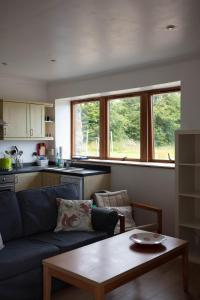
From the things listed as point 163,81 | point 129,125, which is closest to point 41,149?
point 129,125

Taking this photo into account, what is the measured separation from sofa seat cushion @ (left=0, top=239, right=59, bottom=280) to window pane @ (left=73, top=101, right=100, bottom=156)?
2947 millimetres

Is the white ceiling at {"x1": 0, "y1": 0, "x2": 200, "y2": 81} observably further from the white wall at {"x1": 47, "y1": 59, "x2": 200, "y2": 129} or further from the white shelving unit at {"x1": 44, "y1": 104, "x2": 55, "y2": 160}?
the white shelving unit at {"x1": 44, "y1": 104, "x2": 55, "y2": 160}

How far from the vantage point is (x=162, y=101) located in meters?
4.89

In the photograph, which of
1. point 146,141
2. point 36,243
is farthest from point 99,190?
point 36,243

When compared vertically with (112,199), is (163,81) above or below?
above

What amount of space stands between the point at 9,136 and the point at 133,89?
2112mm

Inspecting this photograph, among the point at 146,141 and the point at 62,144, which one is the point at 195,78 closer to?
the point at 146,141

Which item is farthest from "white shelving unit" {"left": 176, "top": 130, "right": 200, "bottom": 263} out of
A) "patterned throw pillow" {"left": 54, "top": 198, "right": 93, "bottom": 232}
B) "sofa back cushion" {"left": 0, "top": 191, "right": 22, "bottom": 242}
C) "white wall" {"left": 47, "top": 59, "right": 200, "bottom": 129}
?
"sofa back cushion" {"left": 0, "top": 191, "right": 22, "bottom": 242}

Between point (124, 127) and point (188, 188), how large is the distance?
1.70 m

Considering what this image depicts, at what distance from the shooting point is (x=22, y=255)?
2.82 meters

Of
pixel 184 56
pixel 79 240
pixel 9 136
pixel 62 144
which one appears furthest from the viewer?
pixel 62 144

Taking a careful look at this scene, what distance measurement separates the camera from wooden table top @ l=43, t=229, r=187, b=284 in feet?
7.66

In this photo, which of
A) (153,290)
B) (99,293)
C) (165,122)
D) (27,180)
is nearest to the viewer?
(99,293)

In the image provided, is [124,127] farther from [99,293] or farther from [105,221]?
[99,293]
